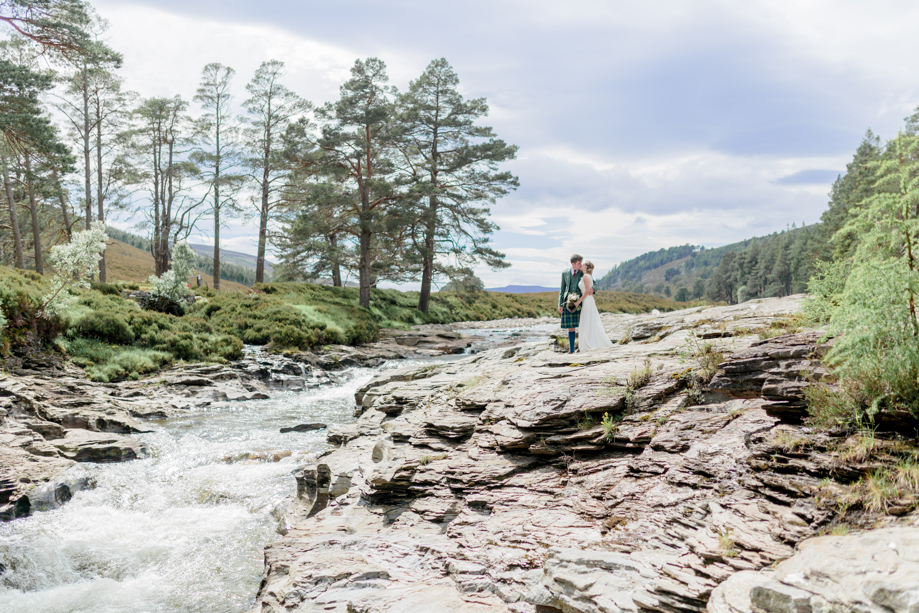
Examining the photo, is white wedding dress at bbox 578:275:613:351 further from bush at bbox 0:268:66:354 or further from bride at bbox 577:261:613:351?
bush at bbox 0:268:66:354

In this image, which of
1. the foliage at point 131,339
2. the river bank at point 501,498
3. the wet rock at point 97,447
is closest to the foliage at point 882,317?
the river bank at point 501,498

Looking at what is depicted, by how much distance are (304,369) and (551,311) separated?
3545 centimetres

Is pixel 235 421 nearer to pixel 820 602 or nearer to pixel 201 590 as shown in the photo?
pixel 201 590

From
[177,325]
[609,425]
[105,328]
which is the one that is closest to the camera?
[609,425]

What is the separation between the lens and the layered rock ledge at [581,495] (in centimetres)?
378

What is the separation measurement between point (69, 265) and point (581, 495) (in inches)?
745

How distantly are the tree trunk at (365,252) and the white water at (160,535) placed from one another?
776 inches

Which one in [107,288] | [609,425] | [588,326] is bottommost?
[609,425]

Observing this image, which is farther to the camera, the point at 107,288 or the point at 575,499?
the point at 107,288

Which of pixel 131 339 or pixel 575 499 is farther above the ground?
pixel 131 339

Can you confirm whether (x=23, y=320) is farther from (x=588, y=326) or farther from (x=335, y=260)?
(x=588, y=326)

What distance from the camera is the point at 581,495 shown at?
527 cm

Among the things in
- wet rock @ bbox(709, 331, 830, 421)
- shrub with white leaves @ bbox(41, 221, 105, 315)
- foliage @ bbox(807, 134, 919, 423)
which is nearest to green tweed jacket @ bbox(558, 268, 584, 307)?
wet rock @ bbox(709, 331, 830, 421)

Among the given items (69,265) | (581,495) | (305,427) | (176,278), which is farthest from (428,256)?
(581,495)
